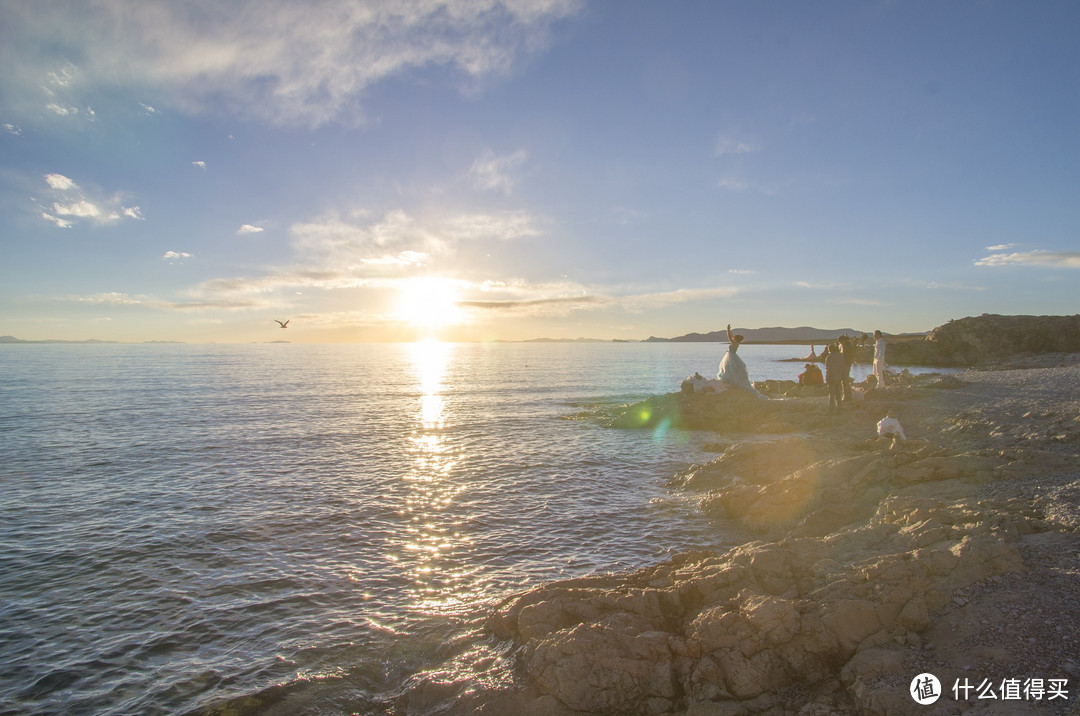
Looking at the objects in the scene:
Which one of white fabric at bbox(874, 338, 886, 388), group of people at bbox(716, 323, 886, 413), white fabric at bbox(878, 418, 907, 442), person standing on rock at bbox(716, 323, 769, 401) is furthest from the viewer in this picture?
person standing on rock at bbox(716, 323, 769, 401)

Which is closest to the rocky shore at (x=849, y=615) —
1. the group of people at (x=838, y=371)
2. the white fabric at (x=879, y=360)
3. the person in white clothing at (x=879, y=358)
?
the group of people at (x=838, y=371)

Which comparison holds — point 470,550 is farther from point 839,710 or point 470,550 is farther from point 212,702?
point 839,710

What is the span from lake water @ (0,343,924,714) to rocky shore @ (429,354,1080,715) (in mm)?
1238

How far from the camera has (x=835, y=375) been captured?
2255 centimetres

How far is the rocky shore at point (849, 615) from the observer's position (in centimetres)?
534

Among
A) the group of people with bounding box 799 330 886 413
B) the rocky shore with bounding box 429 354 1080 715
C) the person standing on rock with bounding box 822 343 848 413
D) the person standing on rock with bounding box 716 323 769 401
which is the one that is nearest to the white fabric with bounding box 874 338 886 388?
the group of people with bounding box 799 330 886 413

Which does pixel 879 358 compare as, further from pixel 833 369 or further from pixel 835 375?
pixel 833 369

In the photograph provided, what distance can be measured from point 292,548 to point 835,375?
21.2m

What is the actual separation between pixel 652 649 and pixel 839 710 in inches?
77.0

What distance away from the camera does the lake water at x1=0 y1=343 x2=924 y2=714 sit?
743cm

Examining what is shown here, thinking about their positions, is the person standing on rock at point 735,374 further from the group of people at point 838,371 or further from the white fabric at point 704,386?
the group of people at point 838,371

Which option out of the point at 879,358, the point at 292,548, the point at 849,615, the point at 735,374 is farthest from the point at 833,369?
the point at 292,548

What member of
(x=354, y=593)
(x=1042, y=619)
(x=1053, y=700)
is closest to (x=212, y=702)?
(x=354, y=593)

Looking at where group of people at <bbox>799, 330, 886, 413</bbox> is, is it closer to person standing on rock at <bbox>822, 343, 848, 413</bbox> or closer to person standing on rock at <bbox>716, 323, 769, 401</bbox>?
person standing on rock at <bbox>822, 343, 848, 413</bbox>
